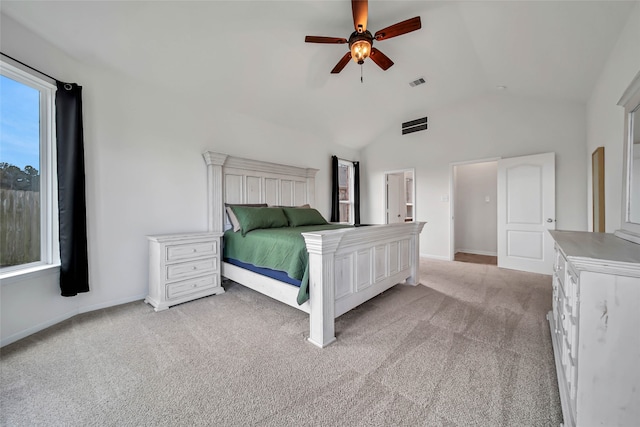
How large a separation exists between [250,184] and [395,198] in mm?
3599

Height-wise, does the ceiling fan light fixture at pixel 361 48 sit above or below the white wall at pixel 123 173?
above

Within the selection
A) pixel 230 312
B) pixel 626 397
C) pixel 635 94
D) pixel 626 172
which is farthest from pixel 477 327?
pixel 230 312

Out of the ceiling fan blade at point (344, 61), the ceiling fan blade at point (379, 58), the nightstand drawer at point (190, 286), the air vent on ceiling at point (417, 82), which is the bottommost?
the nightstand drawer at point (190, 286)

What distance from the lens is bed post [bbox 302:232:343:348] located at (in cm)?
177

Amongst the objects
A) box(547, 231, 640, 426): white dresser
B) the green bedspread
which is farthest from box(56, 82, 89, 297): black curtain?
box(547, 231, 640, 426): white dresser

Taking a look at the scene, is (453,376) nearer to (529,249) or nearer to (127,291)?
(127,291)

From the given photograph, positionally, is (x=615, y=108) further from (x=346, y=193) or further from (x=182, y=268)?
(x=182, y=268)

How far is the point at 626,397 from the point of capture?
879mm

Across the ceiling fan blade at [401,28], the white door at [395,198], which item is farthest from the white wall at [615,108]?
the white door at [395,198]

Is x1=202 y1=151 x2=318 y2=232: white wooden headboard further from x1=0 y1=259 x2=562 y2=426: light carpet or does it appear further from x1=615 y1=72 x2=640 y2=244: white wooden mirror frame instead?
x1=615 y1=72 x2=640 y2=244: white wooden mirror frame

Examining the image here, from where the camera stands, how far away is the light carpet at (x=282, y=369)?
4.00 feet

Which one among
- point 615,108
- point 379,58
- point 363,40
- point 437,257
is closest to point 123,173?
point 363,40

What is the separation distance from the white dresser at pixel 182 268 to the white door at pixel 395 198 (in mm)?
4074

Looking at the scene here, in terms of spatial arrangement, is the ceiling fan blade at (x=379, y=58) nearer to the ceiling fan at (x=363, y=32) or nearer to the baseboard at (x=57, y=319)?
the ceiling fan at (x=363, y=32)
